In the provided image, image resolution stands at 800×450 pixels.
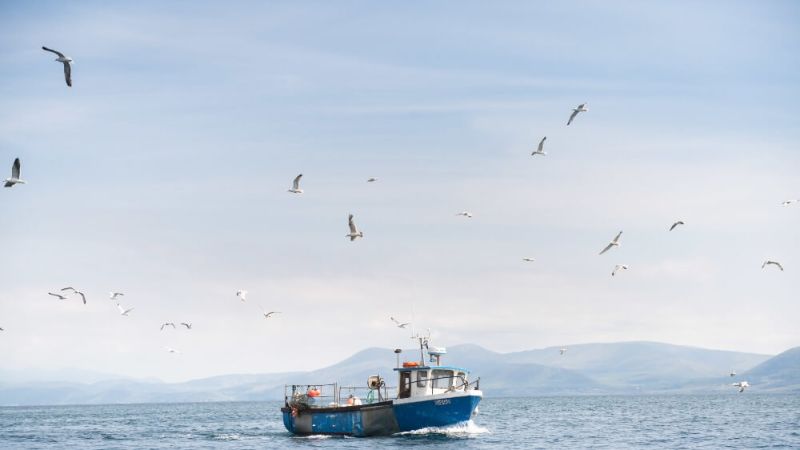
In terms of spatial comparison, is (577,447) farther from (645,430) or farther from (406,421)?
(645,430)

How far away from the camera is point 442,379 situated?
59344mm

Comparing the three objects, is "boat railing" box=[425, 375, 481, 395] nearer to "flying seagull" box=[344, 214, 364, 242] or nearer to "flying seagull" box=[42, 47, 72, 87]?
"flying seagull" box=[344, 214, 364, 242]

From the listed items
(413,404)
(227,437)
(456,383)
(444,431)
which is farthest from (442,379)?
(227,437)

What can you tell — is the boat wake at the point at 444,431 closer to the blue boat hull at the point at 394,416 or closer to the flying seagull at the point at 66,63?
the blue boat hull at the point at 394,416

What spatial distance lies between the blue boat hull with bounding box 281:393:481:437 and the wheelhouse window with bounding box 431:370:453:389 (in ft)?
5.53

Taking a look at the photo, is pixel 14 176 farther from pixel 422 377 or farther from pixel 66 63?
pixel 422 377

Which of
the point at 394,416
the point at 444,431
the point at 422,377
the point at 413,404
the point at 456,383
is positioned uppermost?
the point at 422,377

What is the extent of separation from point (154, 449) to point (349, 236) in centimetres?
2283

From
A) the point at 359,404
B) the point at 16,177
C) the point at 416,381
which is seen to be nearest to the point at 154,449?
the point at 359,404

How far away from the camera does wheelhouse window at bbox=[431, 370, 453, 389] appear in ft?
193

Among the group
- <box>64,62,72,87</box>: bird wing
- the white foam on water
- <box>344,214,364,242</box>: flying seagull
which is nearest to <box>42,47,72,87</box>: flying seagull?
<box>64,62,72,87</box>: bird wing

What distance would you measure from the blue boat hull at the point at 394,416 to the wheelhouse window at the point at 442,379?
1.69 metres

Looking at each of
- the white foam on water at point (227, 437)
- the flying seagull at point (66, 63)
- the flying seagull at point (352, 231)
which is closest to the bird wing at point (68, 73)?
the flying seagull at point (66, 63)

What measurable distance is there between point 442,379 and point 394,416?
3.92 metres
